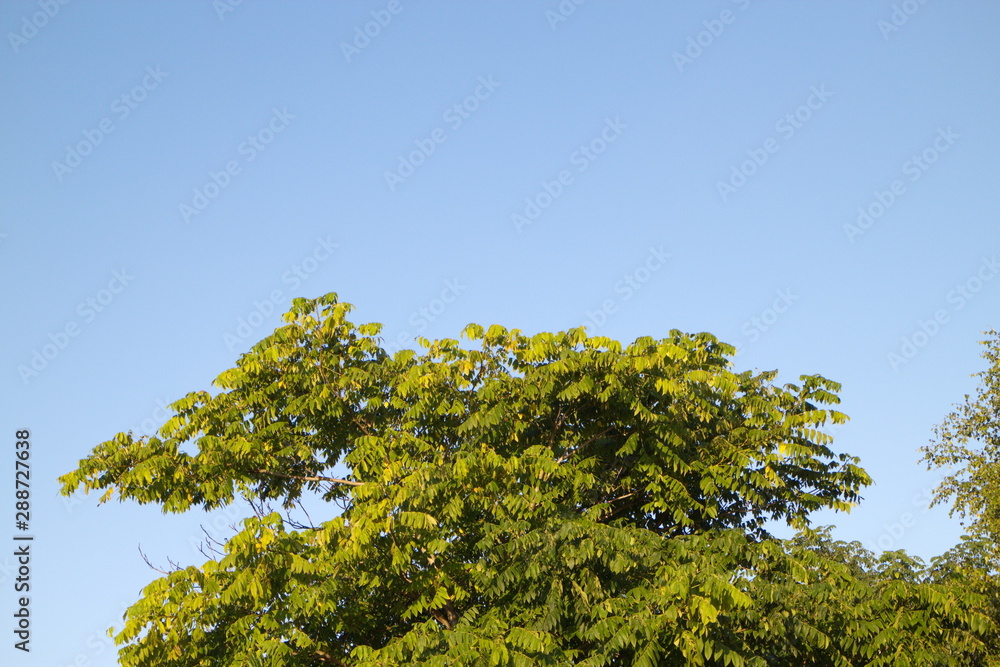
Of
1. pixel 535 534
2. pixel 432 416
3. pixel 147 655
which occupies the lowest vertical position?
pixel 535 534

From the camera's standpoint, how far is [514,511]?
586 inches

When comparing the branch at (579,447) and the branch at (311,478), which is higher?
the branch at (311,478)

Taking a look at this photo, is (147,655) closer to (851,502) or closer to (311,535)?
(311,535)

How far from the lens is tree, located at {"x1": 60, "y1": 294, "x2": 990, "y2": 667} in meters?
13.7

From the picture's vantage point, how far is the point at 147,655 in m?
14.2

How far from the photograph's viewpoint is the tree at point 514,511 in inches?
538

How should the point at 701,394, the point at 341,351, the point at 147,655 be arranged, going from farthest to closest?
1. the point at 341,351
2. the point at 701,394
3. the point at 147,655

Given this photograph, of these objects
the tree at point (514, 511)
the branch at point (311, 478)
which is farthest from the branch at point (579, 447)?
the branch at point (311, 478)

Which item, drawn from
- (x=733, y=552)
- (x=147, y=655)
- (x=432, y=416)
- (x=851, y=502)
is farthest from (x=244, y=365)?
(x=851, y=502)

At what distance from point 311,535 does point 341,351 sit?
4359 mm

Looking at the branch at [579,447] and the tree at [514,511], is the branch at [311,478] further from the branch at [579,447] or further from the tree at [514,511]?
the branch at [579,447]

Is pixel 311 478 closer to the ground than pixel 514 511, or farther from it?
farther from it

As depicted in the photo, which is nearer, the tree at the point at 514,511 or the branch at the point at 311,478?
the tree at the point at 514,511

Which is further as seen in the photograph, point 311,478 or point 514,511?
point 311,478
